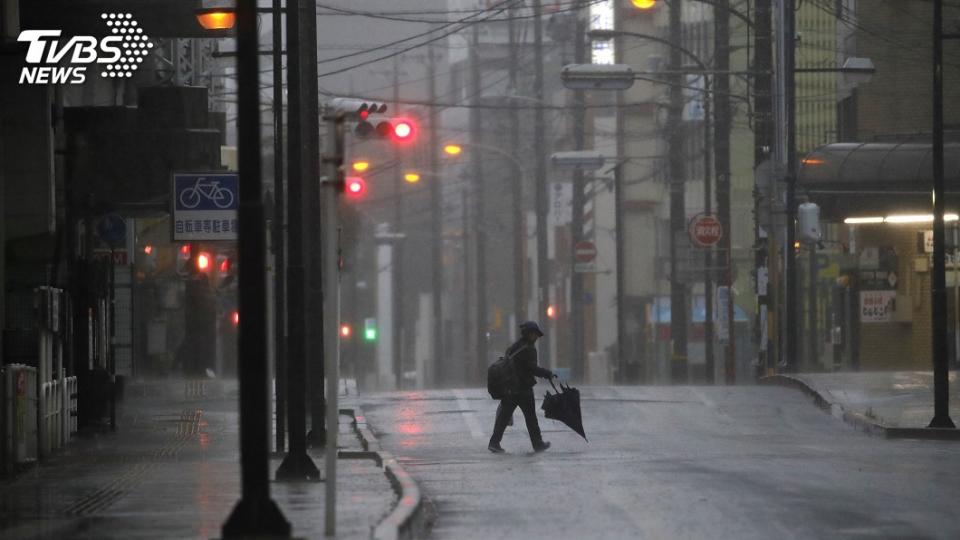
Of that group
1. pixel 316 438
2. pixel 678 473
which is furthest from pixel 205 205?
pixel 678 473

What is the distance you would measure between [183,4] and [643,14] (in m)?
50.7

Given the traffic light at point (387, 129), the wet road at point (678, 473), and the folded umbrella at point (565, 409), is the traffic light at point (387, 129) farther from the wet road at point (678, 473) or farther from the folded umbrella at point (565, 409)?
the folded umbrella at point (565, 409)

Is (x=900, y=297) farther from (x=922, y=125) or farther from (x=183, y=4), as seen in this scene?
(x=183, y=4)

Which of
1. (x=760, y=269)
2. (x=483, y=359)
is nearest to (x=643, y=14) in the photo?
(x=483, y=359)

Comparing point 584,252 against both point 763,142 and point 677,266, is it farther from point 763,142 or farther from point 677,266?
point 763,142

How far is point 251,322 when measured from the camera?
11328 mm

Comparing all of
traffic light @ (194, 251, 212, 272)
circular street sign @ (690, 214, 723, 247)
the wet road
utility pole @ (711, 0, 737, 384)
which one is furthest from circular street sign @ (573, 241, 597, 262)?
the wet road

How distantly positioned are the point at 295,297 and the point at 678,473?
4.40 meters

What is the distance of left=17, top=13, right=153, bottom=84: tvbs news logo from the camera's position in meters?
24.0

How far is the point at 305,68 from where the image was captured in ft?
75.2

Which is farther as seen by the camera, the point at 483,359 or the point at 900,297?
the point at 483,359

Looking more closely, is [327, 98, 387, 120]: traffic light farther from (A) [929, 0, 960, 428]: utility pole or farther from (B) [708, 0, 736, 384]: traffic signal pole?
(B) [708, 0, 736, 384]: traffic signal pole

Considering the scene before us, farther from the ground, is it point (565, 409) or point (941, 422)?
point (565, 409)

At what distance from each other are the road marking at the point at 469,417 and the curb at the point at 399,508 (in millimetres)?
4714
